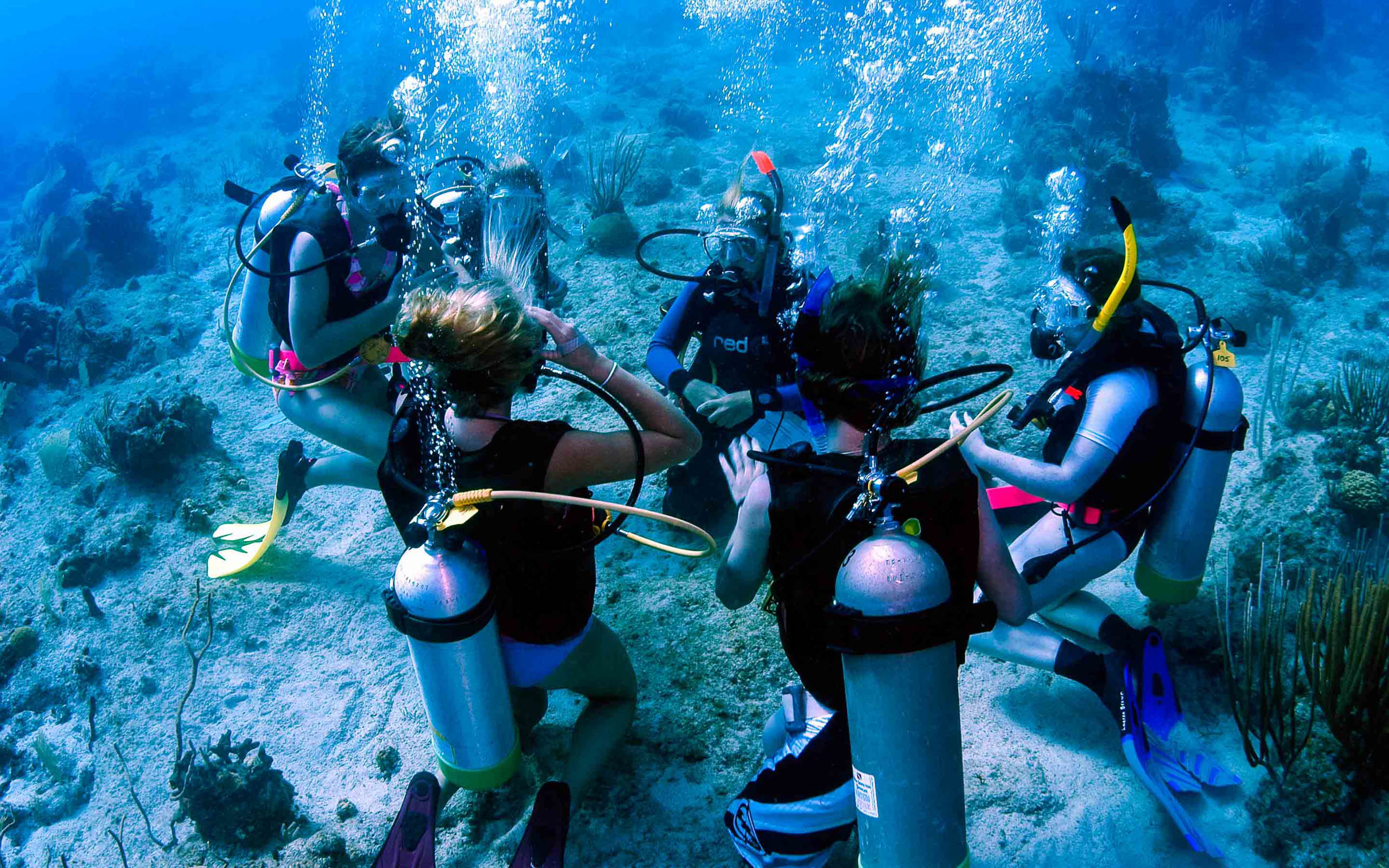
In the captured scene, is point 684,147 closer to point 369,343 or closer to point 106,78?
point 369,343

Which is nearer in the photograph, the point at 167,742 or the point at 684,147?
the point at 167,742

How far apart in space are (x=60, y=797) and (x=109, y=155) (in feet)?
79.3

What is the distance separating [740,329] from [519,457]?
7.28 ft

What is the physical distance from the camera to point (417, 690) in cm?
378

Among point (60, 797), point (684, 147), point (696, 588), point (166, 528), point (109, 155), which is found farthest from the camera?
point (109, 155)

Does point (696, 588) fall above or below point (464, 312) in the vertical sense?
below

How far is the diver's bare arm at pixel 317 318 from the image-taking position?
345 centimetres

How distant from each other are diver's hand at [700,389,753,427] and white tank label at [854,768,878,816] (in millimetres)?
2020

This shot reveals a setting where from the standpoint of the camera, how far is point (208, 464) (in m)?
6.02

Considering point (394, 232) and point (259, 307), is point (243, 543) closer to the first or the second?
point (259, 307)

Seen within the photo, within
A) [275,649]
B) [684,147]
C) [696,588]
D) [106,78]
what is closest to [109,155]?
[106,78]

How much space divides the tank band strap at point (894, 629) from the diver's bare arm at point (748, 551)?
37cm

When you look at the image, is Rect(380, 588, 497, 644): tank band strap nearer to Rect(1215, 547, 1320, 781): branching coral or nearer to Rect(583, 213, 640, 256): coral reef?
Rect(1215, 547, 1320, 781): branching coral

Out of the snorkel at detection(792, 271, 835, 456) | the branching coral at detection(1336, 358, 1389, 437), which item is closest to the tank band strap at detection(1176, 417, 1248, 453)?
the snorkel at detection(792, 271, 835, 456)
